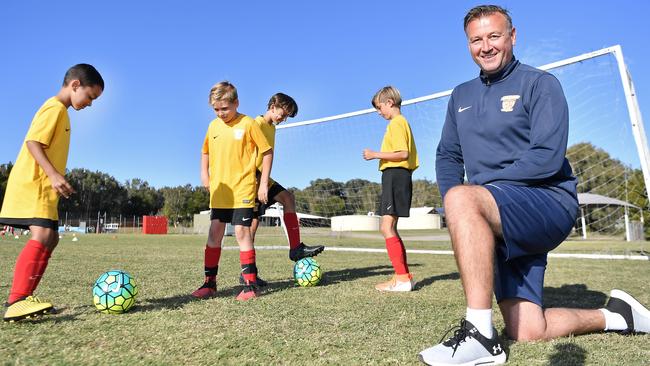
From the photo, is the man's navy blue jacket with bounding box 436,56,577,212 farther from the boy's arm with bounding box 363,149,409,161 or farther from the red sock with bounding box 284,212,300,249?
the red sock with bounding box 284,212,300,249

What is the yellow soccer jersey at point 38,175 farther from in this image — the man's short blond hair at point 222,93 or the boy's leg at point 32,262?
the man's short blond hair at point 222,93

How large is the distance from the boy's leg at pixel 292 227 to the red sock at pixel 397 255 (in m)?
1.07

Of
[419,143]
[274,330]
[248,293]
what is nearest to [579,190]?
[419,143]

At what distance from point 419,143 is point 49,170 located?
38.7 feet

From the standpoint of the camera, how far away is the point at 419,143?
1378 centimetres

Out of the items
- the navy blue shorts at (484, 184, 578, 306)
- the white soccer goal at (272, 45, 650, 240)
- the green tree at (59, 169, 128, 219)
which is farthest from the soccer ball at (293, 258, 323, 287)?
the green tree at (59, 169, 128, 219)

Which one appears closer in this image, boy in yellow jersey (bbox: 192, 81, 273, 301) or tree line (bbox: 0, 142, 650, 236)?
boy in yellow jersey (bbox: 192, 81, 273, 301)

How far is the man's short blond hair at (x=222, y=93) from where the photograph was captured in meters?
4.47

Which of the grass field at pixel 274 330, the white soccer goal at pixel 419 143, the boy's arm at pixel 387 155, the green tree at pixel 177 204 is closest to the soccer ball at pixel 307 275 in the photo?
the grass field at pixel 274 330

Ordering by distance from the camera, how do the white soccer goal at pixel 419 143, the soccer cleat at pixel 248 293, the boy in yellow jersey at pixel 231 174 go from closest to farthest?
the soccer cleat at pixel 248 293, the boy in yellow jersey at pixel 231 174, the white soccer goal at pixel 419 143

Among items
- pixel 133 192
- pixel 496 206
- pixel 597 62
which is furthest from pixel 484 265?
pixel 133 192

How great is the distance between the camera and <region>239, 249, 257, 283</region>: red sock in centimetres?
410

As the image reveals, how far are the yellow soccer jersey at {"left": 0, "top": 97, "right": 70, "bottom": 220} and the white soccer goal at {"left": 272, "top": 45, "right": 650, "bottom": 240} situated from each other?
7123 millimetres

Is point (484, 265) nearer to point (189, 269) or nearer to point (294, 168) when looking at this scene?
point (189, 269)
